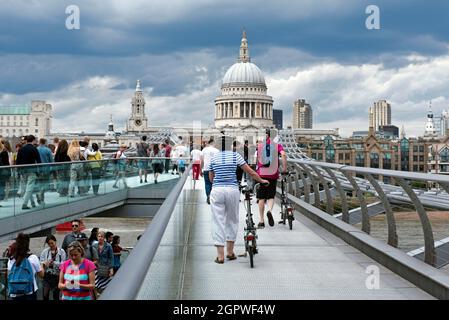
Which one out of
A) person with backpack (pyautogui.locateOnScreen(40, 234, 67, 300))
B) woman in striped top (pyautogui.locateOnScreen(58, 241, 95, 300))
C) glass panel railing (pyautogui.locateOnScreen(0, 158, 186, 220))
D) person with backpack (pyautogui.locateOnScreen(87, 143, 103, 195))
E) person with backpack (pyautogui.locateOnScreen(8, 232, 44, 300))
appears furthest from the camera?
person with backpack (pyautogui.locateOnScreen(87, 143, 103, 195))

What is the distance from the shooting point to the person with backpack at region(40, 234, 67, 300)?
12.2 m

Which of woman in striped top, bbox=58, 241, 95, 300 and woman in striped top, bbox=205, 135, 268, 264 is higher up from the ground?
woman in striped top, bbox=205, 135, 268, 264

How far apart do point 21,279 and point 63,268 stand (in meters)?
1.80

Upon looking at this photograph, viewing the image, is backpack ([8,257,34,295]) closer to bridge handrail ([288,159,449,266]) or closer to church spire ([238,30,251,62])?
bridge handrail ([288,159,449,266])

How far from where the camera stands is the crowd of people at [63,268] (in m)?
8.61

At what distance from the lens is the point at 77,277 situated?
8.64 m

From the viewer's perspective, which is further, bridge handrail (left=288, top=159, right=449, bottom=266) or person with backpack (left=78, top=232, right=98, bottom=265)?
person with backpack (left=78, top=232, right=98, bottom=265)

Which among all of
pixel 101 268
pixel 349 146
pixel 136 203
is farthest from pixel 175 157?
pixel 349 146

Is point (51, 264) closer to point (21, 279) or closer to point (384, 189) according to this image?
point (21, 279)

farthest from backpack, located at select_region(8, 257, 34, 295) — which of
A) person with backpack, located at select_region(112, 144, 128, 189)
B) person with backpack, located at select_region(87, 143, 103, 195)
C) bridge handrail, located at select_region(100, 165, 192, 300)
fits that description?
person with backpack, located at select_region(112, 144, 128, 189)

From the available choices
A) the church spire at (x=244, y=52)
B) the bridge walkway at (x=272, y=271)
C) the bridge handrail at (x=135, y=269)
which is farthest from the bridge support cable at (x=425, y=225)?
the church spire at (x=244, y=52)

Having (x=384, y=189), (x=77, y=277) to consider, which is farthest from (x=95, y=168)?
(x=384, y=189)

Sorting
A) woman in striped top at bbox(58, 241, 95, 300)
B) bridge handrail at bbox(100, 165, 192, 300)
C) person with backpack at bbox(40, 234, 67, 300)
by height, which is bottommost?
person with backpack at bbox(40, 234, 67, 300)
